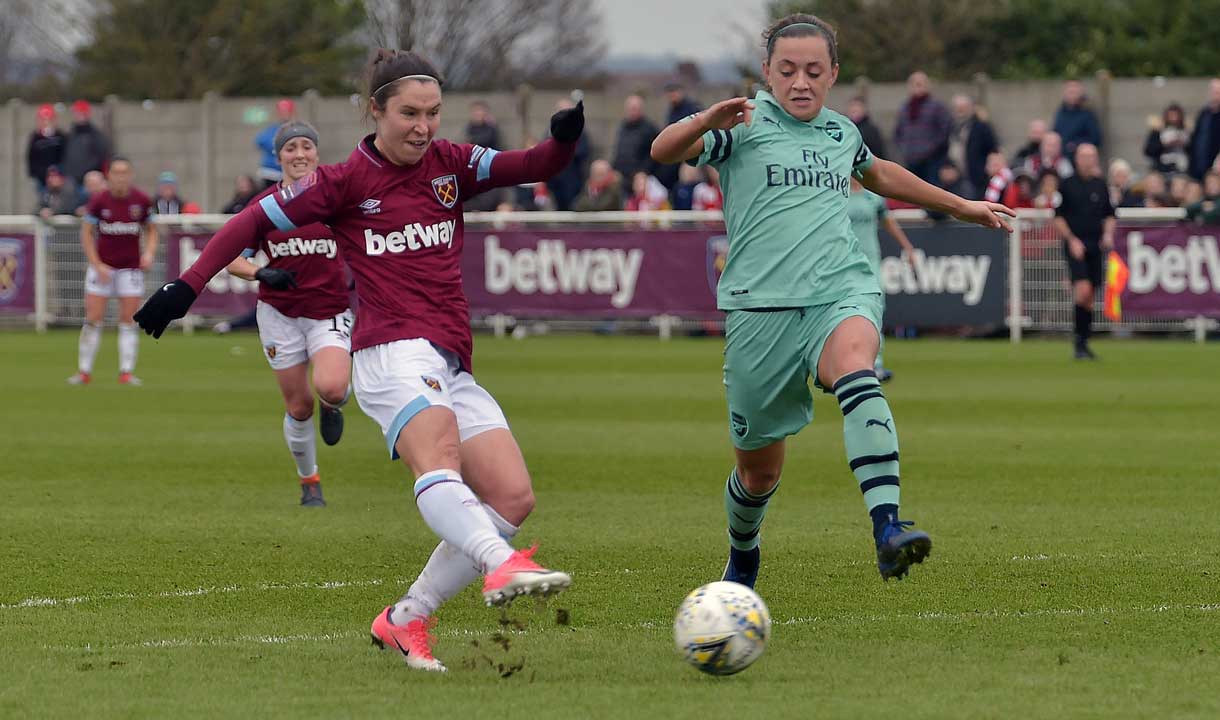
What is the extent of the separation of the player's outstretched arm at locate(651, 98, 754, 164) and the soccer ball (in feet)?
5.33

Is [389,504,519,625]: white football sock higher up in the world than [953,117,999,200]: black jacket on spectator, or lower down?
lower down

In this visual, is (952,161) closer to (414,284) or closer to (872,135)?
(872,135)

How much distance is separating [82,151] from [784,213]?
86.1 ft

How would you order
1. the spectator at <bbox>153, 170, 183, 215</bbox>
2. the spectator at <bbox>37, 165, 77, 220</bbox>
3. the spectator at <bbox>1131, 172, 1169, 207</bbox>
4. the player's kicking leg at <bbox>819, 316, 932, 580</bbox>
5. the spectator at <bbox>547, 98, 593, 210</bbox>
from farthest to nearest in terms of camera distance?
the spectator at <bbox>153, 170, 183, 215</bbox>
the spectator at <bbox>37, 165, 77, 220</bbox>
the spectator at <bbox>547, 98, 593, 210</bbox>
the spectator at <bbox>1131, 172, 1169, 207</bbox>
the player's kicking leg at <bbox>819, 316, 932, 580</bbox>

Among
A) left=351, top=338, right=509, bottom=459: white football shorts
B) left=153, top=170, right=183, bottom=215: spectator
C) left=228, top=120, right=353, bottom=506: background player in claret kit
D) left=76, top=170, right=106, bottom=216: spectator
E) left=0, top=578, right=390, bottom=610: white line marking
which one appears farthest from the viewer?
left=153, top=170, right=183, bottom=215: spectator

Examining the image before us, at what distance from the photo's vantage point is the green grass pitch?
19.8 feet

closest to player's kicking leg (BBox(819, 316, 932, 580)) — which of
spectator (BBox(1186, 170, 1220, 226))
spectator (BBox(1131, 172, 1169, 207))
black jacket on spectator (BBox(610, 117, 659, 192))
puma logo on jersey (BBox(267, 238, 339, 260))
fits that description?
puma logo on jersey (BBox(267, 238, 339, 260))

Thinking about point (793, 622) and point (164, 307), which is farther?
point (793, 622)

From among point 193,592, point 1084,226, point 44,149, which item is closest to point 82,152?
point 44,149

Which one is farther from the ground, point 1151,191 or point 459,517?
point 1151,191

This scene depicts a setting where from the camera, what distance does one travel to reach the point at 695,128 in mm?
6809

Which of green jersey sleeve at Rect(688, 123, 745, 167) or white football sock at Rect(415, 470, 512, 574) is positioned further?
green jersey sleeve at Rect(688, 123, 745, 167)

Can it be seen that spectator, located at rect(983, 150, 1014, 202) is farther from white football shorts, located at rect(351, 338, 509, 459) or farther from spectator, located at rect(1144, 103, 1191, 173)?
white football shorts, located at rect(351, 338, 509, 459)

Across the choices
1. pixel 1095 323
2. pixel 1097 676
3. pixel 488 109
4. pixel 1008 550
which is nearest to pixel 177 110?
pixel 488 109
